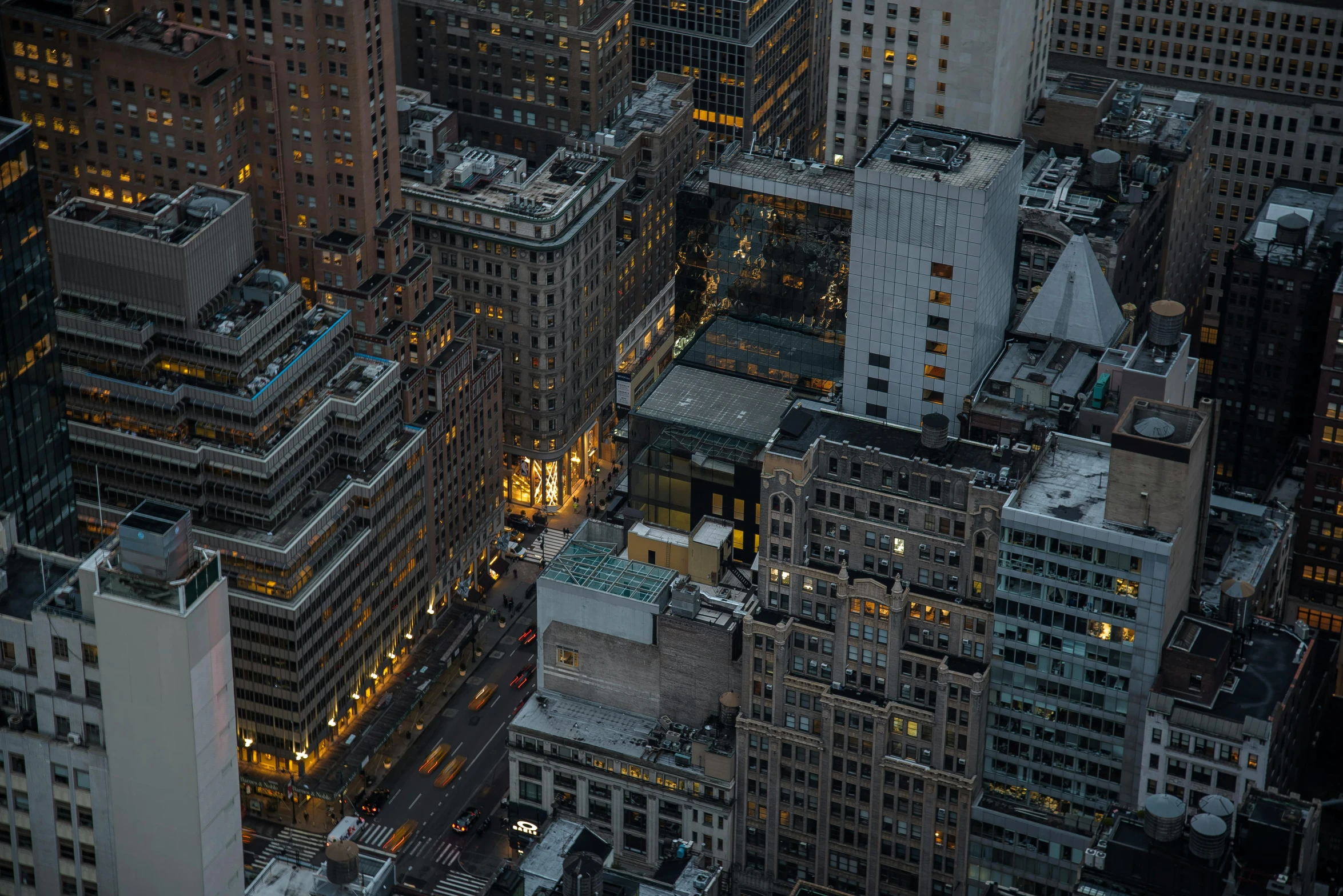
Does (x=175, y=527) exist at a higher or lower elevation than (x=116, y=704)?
higher

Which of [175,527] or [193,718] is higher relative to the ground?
[175,527]
